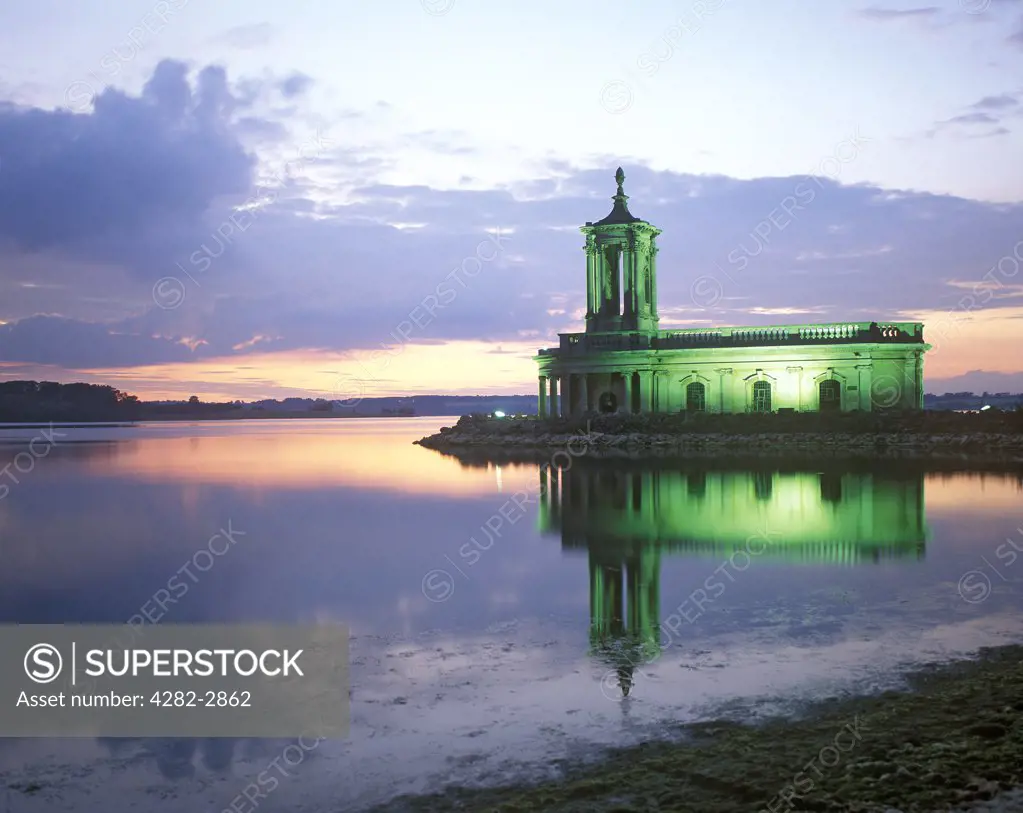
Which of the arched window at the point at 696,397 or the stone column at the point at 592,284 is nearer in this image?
the arched window at the point at 696,397

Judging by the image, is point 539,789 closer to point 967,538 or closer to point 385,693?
point 385,693

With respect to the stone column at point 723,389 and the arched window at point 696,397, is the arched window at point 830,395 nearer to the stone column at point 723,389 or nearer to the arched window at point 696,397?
the stone column at point 723,389

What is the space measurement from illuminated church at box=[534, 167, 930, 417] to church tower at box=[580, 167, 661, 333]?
6 cm

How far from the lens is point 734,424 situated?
165ft

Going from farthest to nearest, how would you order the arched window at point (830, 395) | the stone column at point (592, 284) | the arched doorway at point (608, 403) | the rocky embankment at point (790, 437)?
the stone column at point (592, 284)
the arched doorway at point (608, 403)
the arched window at point (830, 395)
the rocky embankment at point (790, 437)

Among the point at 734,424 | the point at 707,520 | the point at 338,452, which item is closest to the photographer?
the point at 707,520

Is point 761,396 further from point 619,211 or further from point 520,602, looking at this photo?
point 520,602

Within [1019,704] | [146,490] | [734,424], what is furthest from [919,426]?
[1019,704]

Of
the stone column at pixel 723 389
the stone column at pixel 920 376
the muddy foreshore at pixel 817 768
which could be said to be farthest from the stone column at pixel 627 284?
the muddy foreshore at pixel 817 768

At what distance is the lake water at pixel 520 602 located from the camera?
25.5ft

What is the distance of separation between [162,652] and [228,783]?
4149 millimetres

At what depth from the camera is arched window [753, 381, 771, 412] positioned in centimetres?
5322

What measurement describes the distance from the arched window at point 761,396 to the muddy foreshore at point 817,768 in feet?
150

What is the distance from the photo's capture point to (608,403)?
57.6 m
